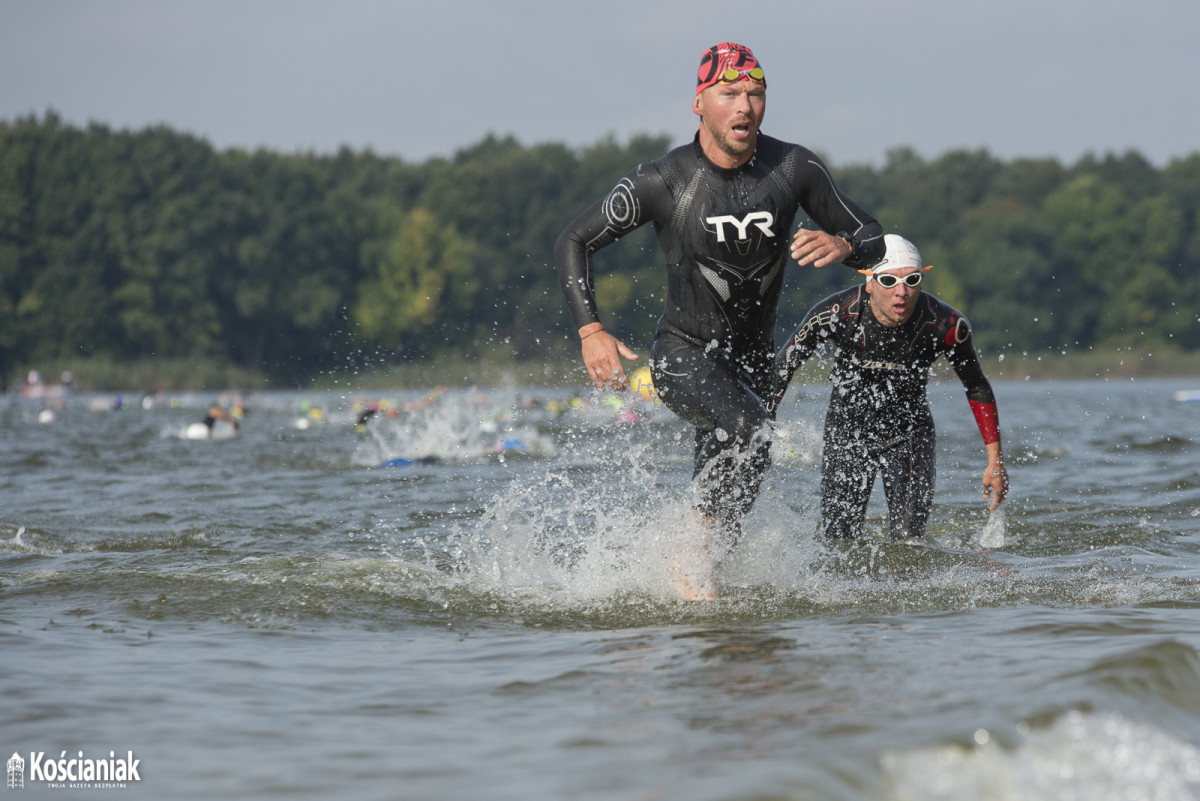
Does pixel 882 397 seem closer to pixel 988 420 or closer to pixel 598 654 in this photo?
pixel 988 420

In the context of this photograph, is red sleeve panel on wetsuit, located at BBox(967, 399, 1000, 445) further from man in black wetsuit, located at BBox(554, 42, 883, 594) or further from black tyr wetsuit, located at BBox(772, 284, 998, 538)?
man in black wetsuit, located at BBox(554, 42, 883, 594)

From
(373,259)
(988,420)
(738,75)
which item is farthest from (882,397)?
(373,259)

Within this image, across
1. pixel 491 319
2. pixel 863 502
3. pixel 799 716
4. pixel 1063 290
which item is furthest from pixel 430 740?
pixel 1063 290

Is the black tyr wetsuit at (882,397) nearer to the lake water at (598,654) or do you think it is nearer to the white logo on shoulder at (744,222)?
the lake water at (598,654)

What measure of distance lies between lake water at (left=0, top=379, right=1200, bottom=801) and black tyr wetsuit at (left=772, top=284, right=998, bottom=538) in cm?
29

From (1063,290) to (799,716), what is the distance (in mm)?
70136

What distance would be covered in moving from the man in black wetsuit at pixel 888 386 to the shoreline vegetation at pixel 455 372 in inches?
1570

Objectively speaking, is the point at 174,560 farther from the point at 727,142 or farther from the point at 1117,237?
the point at 1117,237

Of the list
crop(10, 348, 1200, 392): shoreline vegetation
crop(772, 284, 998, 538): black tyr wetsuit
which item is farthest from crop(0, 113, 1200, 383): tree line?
crop(772, 284, 998, 538): black tyr wetsuit

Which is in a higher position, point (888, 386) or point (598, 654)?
point (888, 386)

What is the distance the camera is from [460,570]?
6.20 m

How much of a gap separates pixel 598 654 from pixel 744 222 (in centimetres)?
190

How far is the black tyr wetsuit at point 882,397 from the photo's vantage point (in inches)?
242

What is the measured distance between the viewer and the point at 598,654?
420 cm
